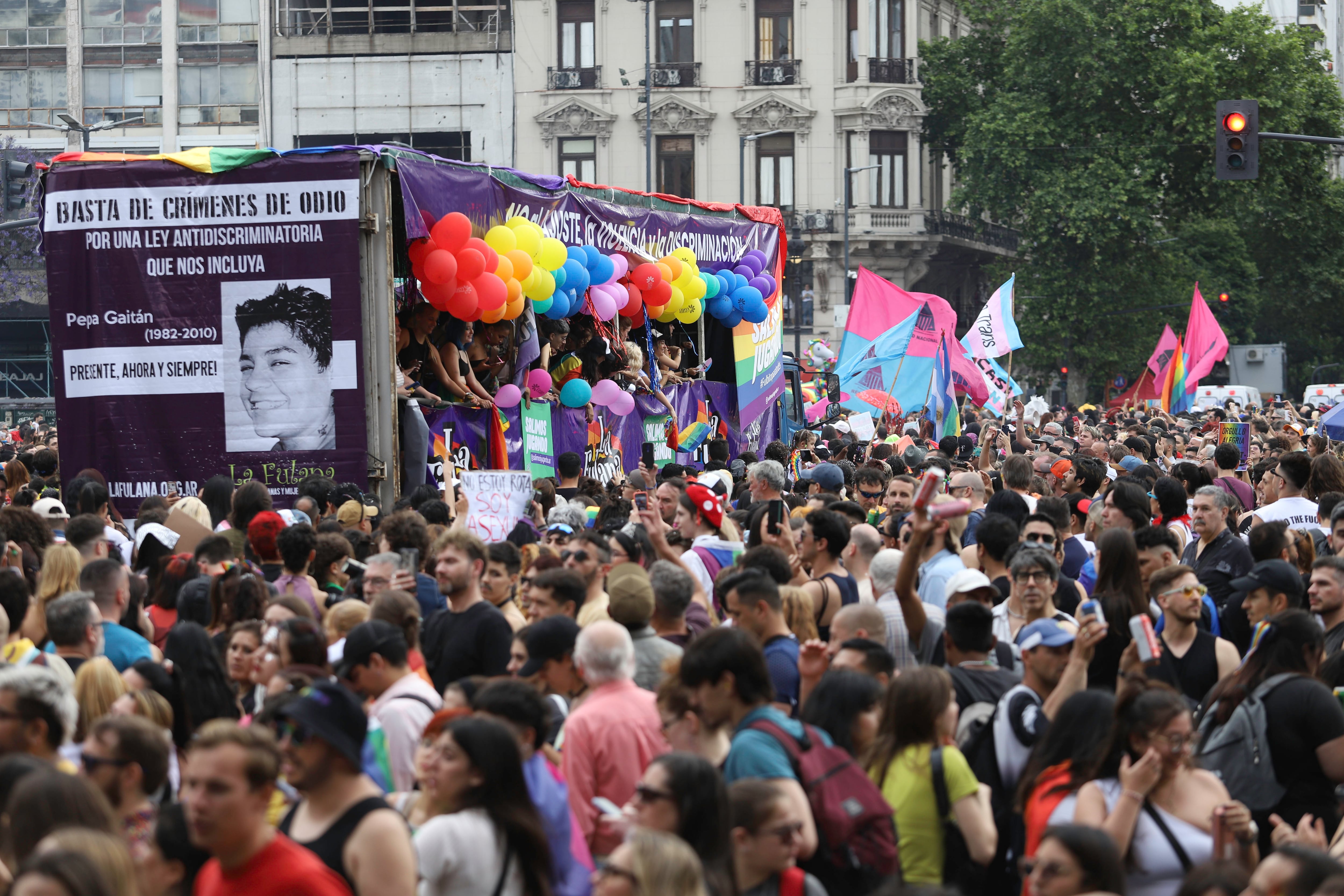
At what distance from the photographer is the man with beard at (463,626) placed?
6.59 m

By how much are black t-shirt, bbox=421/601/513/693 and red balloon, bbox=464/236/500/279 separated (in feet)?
19.6

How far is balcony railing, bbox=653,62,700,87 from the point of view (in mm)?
49562

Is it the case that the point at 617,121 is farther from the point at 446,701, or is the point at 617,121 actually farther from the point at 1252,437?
the point at 446,701

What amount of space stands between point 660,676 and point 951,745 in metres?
1.33

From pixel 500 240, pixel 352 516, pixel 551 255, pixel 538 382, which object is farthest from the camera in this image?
pixel 538 382

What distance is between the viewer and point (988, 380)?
22.4 m

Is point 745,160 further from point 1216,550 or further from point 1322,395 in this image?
point 1216,550

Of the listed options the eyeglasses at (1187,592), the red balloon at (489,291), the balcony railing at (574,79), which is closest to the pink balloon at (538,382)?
the red balloon at (489,291)

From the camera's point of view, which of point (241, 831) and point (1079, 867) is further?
point (1079, 867)

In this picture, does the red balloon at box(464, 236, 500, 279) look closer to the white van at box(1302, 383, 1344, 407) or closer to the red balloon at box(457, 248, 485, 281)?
the red balloon at box(457, 248, 485, 281)

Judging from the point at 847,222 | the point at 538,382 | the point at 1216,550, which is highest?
the point at 847,222

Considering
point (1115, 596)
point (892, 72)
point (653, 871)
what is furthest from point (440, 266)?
point (892, 72)

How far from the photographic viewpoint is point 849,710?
504cm

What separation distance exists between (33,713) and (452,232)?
26.4 feet
